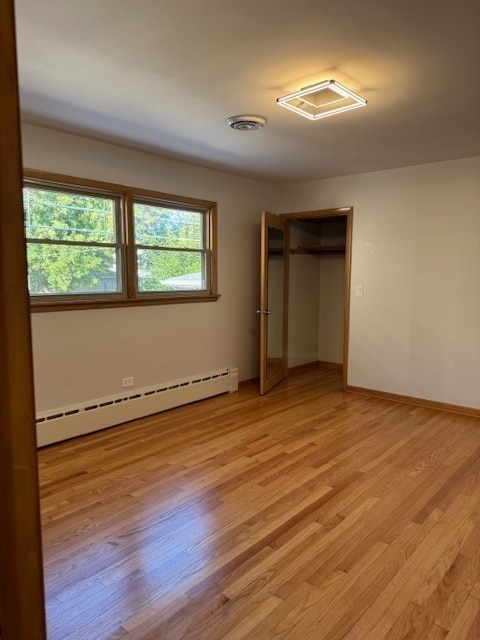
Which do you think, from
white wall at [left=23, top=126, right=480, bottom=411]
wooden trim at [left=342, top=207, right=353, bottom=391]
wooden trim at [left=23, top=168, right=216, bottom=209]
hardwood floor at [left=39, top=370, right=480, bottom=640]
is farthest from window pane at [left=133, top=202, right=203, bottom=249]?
hardwood floor at [left=39, top=370, right=480, bottom=640]

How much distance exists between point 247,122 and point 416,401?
323 cm

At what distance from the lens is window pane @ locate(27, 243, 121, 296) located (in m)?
3.29

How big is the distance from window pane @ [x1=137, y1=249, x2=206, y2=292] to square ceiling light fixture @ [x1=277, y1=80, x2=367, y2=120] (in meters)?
1.97

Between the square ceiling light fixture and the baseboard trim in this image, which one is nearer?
the square ceiling light fixture

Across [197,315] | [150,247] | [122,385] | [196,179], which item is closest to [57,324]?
[122,385]

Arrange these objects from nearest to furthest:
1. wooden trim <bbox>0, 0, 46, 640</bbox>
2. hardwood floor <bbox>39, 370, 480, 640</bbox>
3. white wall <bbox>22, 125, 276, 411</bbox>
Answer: wooden trim <bbox>0, 0, 46, 640</bbox>, hardwood floor <bbox>39, 370, 480, 640</bbox>, white wall <bbox>22, 125, 276, 411</bbox>

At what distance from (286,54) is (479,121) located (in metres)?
1.73

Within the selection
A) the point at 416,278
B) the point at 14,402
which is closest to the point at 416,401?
the point at 416,278

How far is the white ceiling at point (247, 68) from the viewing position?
176 cm

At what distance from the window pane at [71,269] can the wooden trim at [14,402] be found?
8.77ft

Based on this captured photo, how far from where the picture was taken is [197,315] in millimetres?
4539

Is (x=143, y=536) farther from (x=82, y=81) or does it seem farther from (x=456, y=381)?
(x=456, y=381)

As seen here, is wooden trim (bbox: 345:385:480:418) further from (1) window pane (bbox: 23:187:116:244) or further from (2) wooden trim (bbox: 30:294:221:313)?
(1) window pane (bbox: 23:187:116:244)

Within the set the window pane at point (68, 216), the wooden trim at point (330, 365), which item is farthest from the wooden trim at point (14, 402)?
the wooden trim at point (330, 365)
